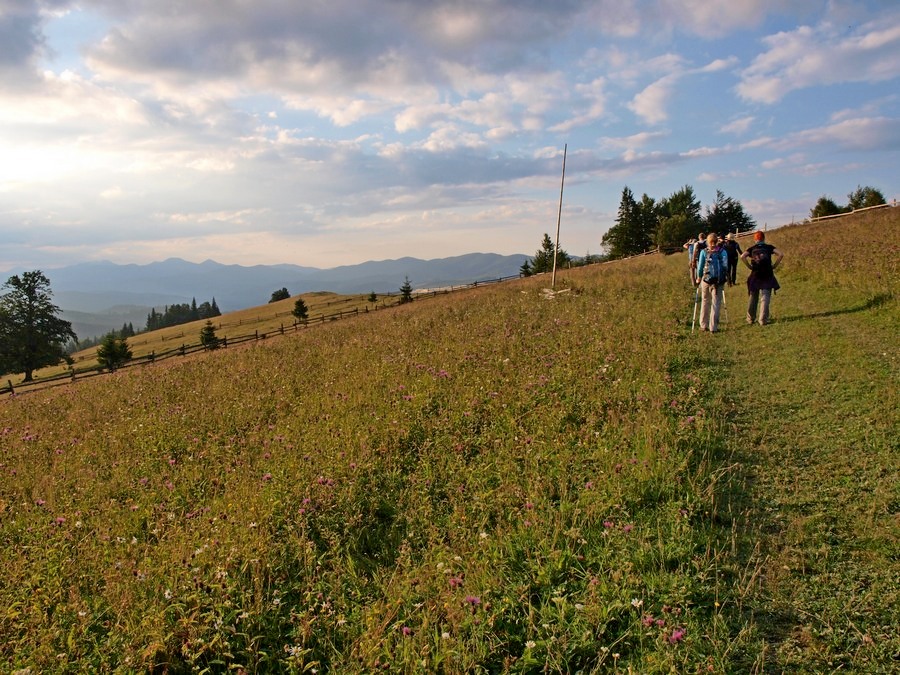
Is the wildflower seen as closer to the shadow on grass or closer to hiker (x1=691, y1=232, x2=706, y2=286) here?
the shadow on grass

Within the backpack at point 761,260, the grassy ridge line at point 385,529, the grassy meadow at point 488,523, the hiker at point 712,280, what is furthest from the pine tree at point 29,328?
the backpack at point 761,260

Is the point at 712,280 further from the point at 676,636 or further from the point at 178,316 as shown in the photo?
the point at 178,316

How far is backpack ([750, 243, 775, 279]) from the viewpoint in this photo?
1296 centimetres

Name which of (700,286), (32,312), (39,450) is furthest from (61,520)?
(32,312)

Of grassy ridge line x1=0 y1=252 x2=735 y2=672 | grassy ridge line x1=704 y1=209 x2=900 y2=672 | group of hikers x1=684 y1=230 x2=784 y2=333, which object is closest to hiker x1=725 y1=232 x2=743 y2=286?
group of hikers x1=684 y1=230 x2=784 y2=333

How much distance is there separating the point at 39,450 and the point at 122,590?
24.3ft

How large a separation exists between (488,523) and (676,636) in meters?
2.19

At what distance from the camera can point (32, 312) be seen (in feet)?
173

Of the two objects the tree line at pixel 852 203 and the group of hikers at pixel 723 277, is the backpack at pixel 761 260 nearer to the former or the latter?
the group of hikers at pixel 723 277

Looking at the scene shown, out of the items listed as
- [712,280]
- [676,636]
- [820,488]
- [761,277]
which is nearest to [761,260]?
[761,277]

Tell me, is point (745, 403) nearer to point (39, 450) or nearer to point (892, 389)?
point (892, 389)

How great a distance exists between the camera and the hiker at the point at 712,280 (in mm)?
12906

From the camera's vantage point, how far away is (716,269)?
12.9 meters

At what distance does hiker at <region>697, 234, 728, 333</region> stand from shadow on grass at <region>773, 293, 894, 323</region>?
1.89 metres
